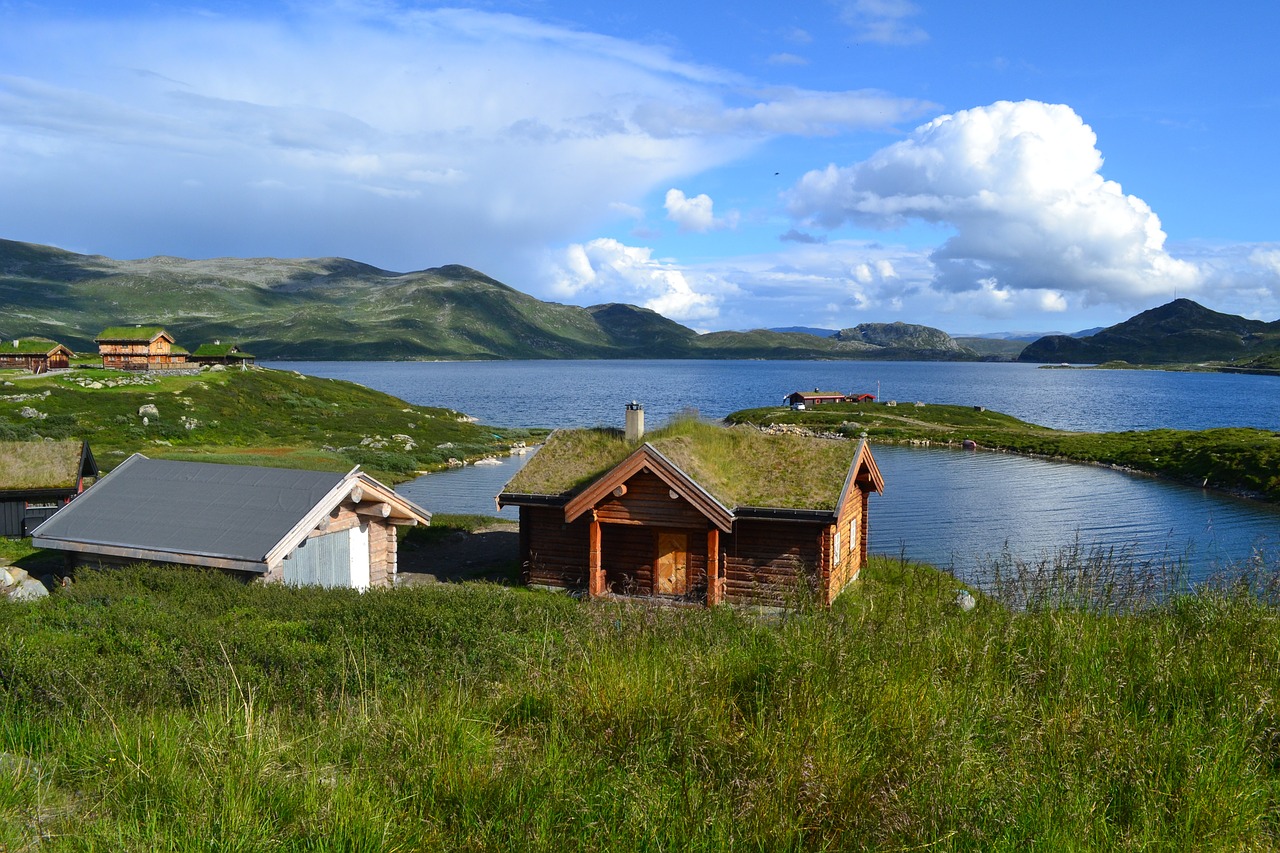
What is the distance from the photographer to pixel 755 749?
5316 mm

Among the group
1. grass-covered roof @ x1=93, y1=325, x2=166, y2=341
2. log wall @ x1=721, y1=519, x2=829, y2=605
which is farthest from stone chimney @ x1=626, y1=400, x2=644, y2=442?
grass-covered roof @ x1=93, y1=325, x2=166, y2=341

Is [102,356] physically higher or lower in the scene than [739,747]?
higher

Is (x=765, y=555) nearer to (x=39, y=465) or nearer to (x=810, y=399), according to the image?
(x=39, y=465)

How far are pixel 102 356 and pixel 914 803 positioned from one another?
412ft

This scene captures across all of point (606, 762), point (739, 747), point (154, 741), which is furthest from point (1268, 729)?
point (154, 741)

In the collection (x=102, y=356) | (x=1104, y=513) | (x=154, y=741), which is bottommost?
(x=1104, y=513)

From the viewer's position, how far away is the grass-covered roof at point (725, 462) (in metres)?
23.3

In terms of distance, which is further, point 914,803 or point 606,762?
point 606,762

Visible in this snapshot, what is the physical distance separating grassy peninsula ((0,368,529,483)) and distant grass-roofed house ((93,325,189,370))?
77.3 feet

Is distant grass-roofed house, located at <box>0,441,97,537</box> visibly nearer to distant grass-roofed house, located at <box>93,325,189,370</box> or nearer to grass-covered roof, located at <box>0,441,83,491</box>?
grass-covered roof, located at <box>0,441,83,491</box>

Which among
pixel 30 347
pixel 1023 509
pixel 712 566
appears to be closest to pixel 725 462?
pixel 712 566

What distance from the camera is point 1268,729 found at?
5695 mm

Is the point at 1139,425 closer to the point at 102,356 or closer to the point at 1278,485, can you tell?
the point at 1278,485

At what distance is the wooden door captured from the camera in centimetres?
2384
